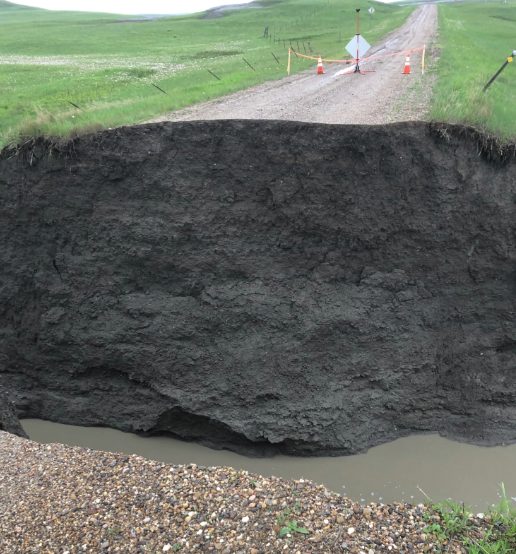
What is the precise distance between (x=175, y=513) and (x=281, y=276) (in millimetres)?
3390

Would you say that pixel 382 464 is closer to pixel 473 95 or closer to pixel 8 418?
pixel 8 418

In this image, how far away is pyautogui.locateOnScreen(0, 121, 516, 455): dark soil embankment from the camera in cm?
605

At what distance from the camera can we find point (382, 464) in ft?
19.0

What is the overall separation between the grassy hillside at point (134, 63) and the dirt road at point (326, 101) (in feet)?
2.74

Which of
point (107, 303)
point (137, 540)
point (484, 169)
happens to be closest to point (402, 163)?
point (484, 169)

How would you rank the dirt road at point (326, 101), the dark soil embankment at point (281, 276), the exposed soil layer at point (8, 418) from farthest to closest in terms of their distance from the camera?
1. the dirt road at point (326, 101)
2. the dark soil embankment at point (281, 276)
3. the exposed soil layer at point (8, 418)

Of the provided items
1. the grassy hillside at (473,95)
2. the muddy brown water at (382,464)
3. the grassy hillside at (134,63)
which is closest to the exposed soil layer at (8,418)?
the muddy brown water at (382,464)

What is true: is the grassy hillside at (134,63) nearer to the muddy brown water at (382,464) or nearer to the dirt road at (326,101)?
the dirt road at (326,101)

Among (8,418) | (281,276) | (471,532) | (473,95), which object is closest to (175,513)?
(471,532)

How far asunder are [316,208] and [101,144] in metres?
3.33

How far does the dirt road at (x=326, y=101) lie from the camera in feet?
23.4

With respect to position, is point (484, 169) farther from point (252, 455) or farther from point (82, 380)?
point (82, 380)

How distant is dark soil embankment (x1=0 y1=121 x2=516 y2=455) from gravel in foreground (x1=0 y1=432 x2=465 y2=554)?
143cm

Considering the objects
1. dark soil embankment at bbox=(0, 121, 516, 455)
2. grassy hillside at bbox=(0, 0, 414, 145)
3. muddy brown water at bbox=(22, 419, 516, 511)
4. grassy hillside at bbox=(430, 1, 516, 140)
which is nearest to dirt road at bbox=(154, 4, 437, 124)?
grassy hillside at bbox=(430, 1, 516, 140)
